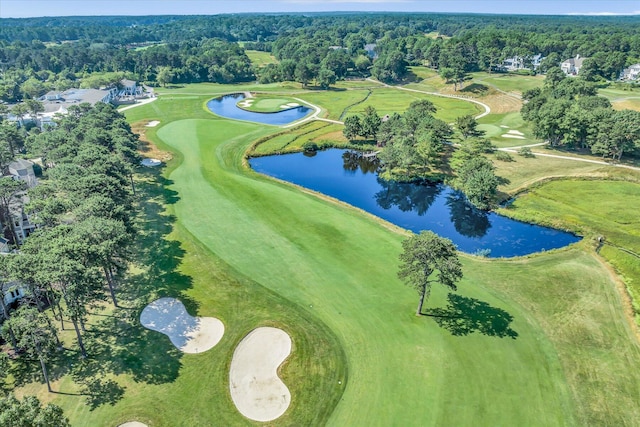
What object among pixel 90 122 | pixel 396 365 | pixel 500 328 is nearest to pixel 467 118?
pixel 500 328

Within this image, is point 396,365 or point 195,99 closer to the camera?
point 396,365

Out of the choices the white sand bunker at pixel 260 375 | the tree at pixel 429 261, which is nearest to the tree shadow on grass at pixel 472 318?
the tree at pixel 429 261

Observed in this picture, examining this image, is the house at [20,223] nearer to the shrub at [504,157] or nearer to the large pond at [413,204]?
the large pond at [413,204]

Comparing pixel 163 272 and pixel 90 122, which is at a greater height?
pixel 90 122

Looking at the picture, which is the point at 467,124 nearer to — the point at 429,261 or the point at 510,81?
the point at 429,261

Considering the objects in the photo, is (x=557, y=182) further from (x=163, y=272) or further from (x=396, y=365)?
(x=163, y=272)

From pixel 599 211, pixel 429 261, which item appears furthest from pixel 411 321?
pixel 599 211

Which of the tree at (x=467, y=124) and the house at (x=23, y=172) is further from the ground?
the tree at (x=467, y=124)
